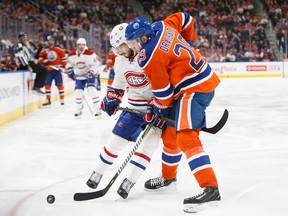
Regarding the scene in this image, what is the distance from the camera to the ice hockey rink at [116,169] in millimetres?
2982

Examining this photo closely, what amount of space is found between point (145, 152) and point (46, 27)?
9322 millimetres

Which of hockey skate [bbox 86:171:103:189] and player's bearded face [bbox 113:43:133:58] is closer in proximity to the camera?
player's bearded face [bbox 113:43:133:58]

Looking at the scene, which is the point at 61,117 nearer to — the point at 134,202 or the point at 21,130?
the point at 21,130

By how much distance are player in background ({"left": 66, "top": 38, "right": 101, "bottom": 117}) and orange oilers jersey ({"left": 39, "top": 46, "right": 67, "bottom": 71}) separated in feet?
5.84

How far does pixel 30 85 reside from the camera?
8.89m

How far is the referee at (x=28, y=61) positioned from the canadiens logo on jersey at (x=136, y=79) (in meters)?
5.72

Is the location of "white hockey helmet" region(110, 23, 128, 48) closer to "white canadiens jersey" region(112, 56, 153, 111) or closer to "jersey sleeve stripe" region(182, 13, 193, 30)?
"white canadiens jersey" region(112, 56, 153, 111)

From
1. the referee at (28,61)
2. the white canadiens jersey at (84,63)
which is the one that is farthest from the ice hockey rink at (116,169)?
the referee at (28,61)

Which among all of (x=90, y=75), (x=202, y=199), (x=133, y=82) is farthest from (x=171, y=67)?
(x=90, y=75)

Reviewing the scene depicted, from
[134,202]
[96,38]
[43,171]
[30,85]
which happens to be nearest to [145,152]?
[134,202]

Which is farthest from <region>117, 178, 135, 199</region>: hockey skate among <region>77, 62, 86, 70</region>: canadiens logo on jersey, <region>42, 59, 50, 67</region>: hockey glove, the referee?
<region>42, 59, 50, 67</region>: hockey glove

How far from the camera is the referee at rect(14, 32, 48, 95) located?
28.3ft

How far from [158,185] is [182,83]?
0.81 metres

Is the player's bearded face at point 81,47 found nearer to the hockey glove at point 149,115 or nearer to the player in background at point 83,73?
the player in background at point 83,73
